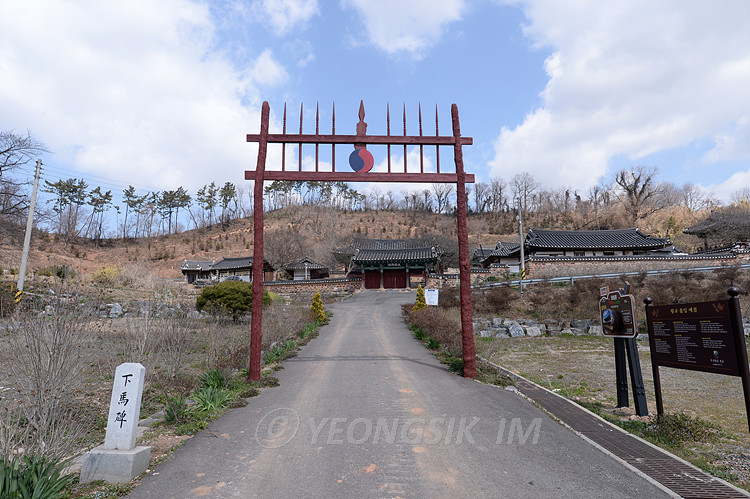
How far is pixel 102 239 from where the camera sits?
73.2 meters

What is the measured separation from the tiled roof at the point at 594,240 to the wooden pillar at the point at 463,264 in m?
33.8

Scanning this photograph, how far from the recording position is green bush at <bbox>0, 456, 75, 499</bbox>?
10.4 ft

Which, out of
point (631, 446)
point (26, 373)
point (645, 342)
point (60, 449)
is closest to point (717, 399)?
point (631, 446)

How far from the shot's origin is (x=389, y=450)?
4824mm

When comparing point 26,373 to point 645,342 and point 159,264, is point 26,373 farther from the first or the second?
point 159,264

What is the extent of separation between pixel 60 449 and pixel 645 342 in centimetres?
1796

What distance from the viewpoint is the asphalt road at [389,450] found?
12.8ft

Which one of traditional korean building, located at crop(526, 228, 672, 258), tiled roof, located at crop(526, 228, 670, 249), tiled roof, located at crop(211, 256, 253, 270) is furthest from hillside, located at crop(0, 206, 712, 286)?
traditional korean building, located at crop(526, 228, 672, 258)

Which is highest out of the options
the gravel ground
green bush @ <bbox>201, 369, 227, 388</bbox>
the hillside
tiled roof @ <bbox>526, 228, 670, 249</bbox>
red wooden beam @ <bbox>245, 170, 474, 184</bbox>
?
the hillside

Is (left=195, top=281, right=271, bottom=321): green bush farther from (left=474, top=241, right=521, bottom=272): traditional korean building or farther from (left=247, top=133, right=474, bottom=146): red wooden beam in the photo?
(left=474, top=241, right=521, bottom=272): traditional korean building

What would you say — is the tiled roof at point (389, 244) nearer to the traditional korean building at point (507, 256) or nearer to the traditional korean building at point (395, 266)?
the traditional korean building at point (395, 266)

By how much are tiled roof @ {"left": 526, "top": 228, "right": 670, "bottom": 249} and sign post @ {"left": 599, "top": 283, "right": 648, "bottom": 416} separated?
114 ft

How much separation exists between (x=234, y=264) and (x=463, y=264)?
1914 inches

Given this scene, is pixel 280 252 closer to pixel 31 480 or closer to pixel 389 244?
pixel 389 244
